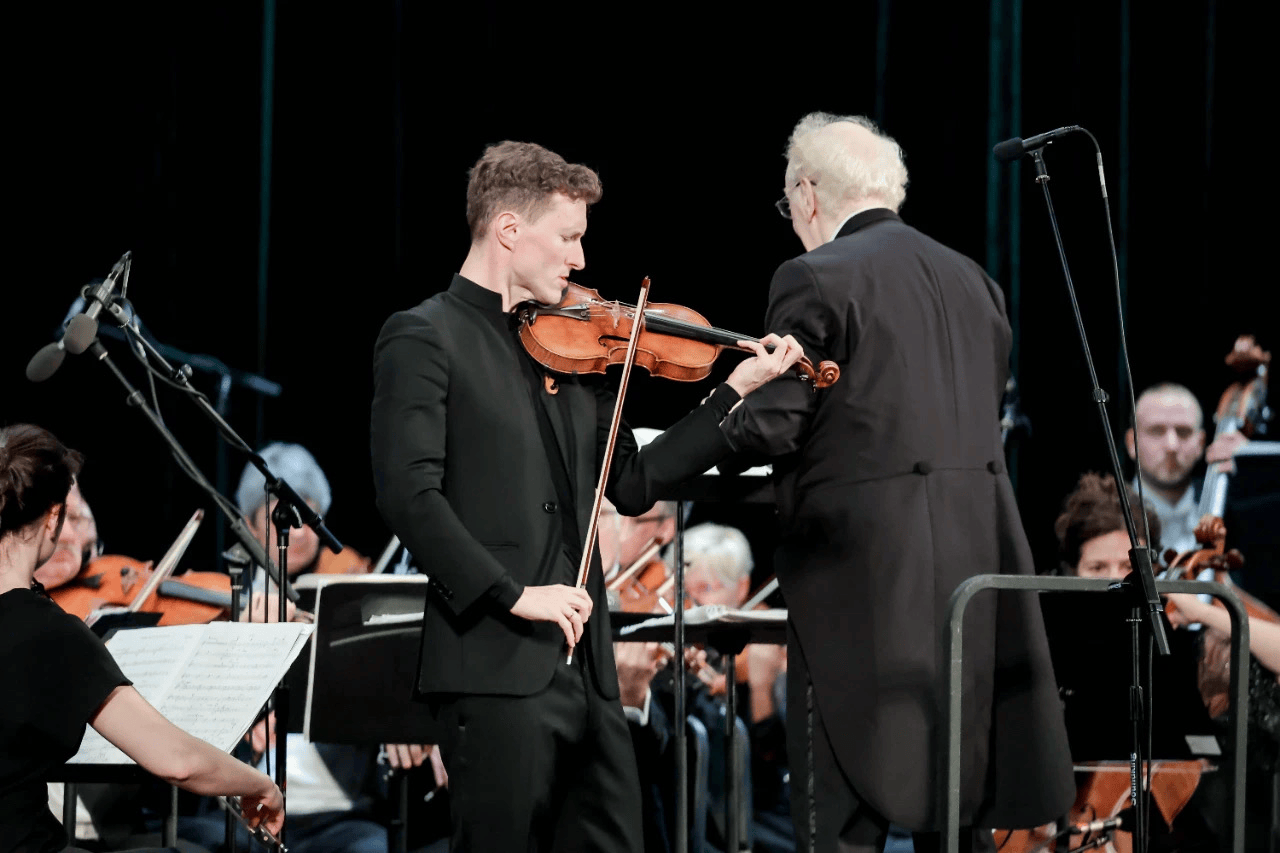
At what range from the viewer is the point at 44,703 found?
77.4 inches

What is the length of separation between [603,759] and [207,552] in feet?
13.6

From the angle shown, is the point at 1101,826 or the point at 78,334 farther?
the point at 1101,826

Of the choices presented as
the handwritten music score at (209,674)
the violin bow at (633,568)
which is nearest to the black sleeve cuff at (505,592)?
the handwritten music score at (209,674)

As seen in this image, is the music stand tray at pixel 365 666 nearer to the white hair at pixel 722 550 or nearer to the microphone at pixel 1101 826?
the microphone at pixel 1101 826

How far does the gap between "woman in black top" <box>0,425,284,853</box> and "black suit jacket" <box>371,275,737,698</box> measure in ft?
1.18

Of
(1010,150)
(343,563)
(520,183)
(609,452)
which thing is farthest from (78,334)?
(343,563)

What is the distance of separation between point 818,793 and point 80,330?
5.95ft

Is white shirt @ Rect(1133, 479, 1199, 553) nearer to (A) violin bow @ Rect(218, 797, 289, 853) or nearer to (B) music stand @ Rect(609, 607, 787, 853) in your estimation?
(B) music stand @ Rect(609, 607, 787, 853)

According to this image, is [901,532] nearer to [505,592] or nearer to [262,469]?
[505,592]

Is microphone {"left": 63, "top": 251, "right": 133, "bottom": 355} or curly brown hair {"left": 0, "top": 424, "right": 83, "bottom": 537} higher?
microphone {"left": 63, "top": 251, "right": 133, "bottom": 355}

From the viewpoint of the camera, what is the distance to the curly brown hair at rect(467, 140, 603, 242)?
2.15m

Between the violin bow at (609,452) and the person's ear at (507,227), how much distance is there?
22 cm

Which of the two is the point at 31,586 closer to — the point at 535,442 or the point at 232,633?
the point at 232,633

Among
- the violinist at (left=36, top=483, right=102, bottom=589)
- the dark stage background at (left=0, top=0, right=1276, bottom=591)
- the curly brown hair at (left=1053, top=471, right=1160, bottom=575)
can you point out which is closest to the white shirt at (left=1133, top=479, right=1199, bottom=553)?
the dark stage background at (left=0, top=0, right=1276, bottom=591)
